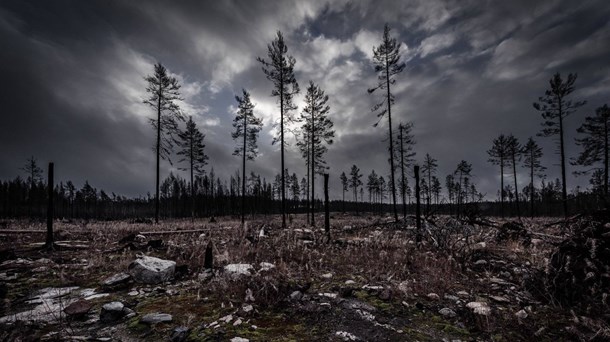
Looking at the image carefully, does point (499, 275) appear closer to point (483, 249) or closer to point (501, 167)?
point (483, 249)

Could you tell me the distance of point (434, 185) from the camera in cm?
7500

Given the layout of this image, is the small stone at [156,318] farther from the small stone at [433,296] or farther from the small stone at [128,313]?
the small stone at [433,296]

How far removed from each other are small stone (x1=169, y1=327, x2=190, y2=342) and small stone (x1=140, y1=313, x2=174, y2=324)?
1.59 ft

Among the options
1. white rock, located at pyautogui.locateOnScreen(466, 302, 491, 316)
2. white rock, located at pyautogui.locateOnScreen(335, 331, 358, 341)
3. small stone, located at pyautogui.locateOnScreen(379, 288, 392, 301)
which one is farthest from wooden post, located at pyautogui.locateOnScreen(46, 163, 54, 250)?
white rock, located at pyautogui.locateOnScreen(466, 302, 491, 316)

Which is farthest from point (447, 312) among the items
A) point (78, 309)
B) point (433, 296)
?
point (78, 309)

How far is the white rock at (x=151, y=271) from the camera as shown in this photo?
488 centimetres

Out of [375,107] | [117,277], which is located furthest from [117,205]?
[117,277]

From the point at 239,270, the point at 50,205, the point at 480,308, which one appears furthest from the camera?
the point at 50,205

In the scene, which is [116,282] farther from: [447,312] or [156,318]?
[447,312]

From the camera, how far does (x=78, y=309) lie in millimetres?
3527

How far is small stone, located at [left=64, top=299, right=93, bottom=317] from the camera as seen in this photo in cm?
343

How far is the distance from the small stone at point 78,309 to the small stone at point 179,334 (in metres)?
1.63

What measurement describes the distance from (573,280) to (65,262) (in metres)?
10.1

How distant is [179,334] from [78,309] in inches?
71.0
